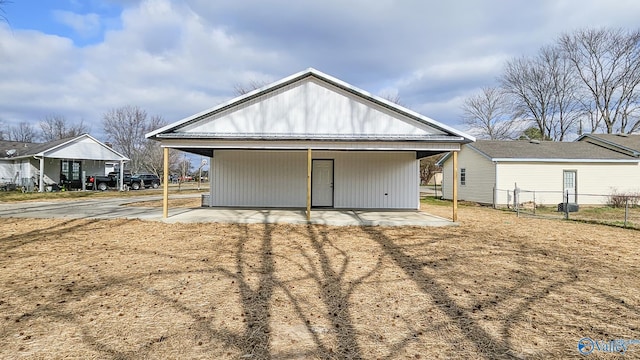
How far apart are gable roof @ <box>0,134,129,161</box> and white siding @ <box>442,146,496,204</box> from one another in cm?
2595

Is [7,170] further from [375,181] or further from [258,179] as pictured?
[375,181]

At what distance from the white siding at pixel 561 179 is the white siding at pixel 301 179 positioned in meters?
6.93

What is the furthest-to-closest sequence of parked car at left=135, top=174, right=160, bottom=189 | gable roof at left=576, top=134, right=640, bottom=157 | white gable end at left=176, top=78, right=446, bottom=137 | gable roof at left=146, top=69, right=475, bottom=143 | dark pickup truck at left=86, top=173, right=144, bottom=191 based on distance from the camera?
parked car at left=135, top=174, right=160, bottom=189, dark pickup truck at left=86, top=173, right=144, bottom=191, gable roof at left=576, top=134, right=640, bottom=157, white gable end at left=176, top=78, right=446, bottom=137, gable roof at left=146, top=69, right=475, bottom=143

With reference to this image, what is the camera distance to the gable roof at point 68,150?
25.4m

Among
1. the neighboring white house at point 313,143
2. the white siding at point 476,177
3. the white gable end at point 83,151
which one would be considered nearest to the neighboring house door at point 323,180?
the neighboring white house at point 313,143

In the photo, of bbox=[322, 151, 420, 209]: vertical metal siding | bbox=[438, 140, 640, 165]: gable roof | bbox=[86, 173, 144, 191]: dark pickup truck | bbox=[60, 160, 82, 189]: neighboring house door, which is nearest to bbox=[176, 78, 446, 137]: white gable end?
bbox=[322, 151, 420, 209]: vertical metal siding

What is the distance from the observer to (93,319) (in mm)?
3660

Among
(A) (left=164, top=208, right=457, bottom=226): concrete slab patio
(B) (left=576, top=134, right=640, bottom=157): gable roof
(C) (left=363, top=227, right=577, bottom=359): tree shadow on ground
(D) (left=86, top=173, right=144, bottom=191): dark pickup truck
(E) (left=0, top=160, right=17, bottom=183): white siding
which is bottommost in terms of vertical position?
(C) (left=363, top=227, right=577, bottom=359): tree shadow on ground

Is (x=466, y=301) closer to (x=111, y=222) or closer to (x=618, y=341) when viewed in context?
(x=618, y=341)

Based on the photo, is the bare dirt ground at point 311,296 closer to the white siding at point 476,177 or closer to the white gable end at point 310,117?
the white gable end at point 310,117

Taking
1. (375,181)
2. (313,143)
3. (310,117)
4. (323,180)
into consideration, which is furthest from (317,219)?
(375,181)

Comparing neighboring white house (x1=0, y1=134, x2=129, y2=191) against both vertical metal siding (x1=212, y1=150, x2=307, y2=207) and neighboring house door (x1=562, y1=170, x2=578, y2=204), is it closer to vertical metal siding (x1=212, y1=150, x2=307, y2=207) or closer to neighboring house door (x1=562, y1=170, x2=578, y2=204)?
vertical metal siding (x1=212, y1=150, x2=307, y2=207)

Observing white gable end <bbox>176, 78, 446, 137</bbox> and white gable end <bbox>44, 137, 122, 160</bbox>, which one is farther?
white gable end <bbox>44, 137, 122, 160</bbox>

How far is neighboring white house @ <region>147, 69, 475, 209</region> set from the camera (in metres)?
10.3
